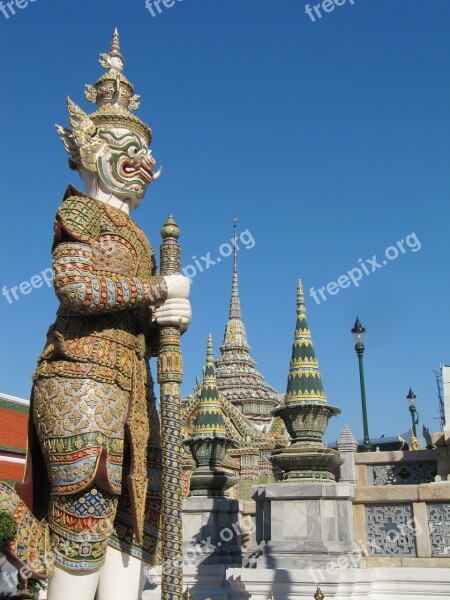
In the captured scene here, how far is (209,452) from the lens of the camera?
11.0 m

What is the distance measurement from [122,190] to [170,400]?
6.49 ft

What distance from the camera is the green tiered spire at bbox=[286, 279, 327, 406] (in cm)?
840

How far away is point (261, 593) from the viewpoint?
7273mm

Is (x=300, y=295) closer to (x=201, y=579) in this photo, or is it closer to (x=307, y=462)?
(x=307, y=462)

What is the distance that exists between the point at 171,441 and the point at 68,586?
4.18 ft

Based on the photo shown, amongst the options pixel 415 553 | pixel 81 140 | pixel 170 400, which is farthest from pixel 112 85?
pixel 415 553

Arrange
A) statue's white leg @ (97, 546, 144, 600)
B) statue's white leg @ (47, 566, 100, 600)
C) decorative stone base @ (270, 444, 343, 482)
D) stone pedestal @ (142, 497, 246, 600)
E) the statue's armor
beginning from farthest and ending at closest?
1. stone pedestal @ (142, 497, 246, 600)
2. decorative stone base @ (270, 444, 343, 482)
3. statue's white leg @ (97, 546, 144, 600)
4. the statue's armor
5. statue's white leg @ (47, 566, 100, 600)

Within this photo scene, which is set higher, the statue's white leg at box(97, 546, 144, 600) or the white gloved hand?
the white gloved hand

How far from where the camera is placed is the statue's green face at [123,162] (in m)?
5.81

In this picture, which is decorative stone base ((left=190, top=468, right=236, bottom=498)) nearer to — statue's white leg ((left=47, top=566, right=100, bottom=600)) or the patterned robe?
the patterned robe

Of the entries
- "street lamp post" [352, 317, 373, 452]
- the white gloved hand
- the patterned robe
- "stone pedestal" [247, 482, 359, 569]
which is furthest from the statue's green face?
"street lamp post" [352, 317, 373, 452]

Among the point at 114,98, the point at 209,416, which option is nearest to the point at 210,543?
the point at 209,416

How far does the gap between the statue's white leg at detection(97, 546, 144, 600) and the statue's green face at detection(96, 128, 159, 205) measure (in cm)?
310

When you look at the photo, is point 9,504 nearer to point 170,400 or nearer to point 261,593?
point 170,400
